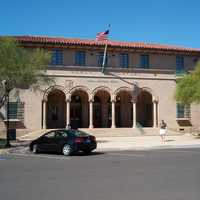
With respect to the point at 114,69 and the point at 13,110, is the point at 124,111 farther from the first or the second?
the point at 13,110

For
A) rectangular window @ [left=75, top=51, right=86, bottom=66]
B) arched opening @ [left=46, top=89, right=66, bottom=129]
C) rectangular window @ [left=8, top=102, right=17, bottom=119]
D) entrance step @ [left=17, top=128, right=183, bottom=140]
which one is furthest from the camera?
arched opening @ [left=46, top=89, right=66, bottom=129]

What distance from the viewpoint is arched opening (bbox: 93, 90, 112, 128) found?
3991 centimetres

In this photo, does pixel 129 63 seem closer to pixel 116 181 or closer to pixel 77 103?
pixel 77 103

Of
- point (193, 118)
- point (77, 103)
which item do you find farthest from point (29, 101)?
point (193, 118)

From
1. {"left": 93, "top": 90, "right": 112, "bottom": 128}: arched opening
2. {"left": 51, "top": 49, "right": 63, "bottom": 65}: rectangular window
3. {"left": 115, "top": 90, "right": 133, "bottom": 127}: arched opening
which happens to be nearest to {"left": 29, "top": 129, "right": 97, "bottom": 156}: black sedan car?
{"left": 51, "top": 49, "right": 63, "bottom": 65}: rectangular window

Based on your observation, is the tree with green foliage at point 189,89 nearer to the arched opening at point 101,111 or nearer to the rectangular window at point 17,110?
the arched opening at point 101,111

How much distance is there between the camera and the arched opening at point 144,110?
41.0 meters

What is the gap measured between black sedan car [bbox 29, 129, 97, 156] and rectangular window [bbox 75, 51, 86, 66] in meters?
17.6

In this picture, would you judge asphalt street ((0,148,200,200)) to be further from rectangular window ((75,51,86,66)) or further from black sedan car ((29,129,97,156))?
rectangular window ((75,51,86,66))

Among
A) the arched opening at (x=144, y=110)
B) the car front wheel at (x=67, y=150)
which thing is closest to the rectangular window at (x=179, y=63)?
the arched opening at (x=144, y=110)

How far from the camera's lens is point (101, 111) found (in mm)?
40188

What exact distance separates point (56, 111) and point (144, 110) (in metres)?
9.65

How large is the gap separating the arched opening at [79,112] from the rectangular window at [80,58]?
10.1 feet

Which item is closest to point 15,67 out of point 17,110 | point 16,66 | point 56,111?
point 16,66
